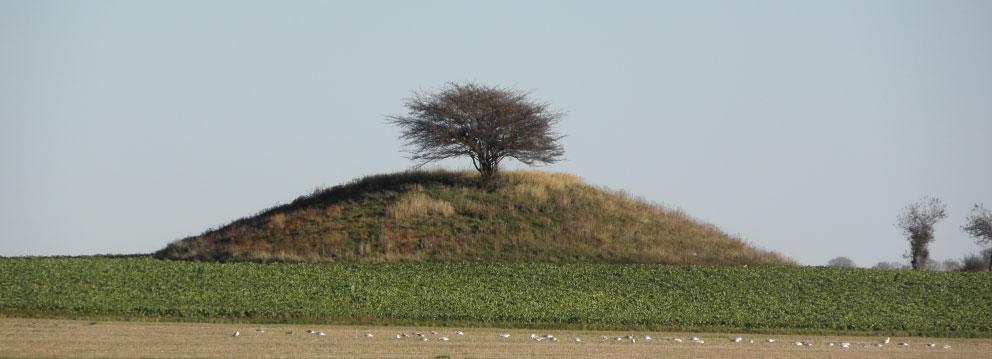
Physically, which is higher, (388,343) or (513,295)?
(513,295)

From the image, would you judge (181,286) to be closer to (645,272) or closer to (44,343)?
(44,343)

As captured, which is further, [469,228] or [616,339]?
[469,228]

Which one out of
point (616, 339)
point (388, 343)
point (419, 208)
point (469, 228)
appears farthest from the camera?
point (419, 208)

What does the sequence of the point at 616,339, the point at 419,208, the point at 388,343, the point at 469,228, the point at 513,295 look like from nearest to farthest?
the point at 388,343
the point at 616,339
the point at 513,295
the point at 469,228
the point at 419,208

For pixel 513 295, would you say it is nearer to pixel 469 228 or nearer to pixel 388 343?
pixel 469 228

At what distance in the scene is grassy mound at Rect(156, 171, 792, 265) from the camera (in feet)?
211

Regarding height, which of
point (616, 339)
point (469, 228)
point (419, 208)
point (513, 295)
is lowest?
point (616, 339)

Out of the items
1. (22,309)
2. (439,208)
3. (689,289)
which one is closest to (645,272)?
(689,289)

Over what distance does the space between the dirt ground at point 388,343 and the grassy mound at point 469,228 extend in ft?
59.9

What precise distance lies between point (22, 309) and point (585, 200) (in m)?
32.7

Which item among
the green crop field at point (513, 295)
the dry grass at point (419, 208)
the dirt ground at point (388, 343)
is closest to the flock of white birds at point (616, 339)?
the dirt ground at point (388, 343)

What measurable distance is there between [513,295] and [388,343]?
49.9 feet

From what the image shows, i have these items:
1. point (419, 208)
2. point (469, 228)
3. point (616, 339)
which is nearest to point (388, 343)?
point (616, 339)

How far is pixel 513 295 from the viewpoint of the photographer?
53875 millimetres
